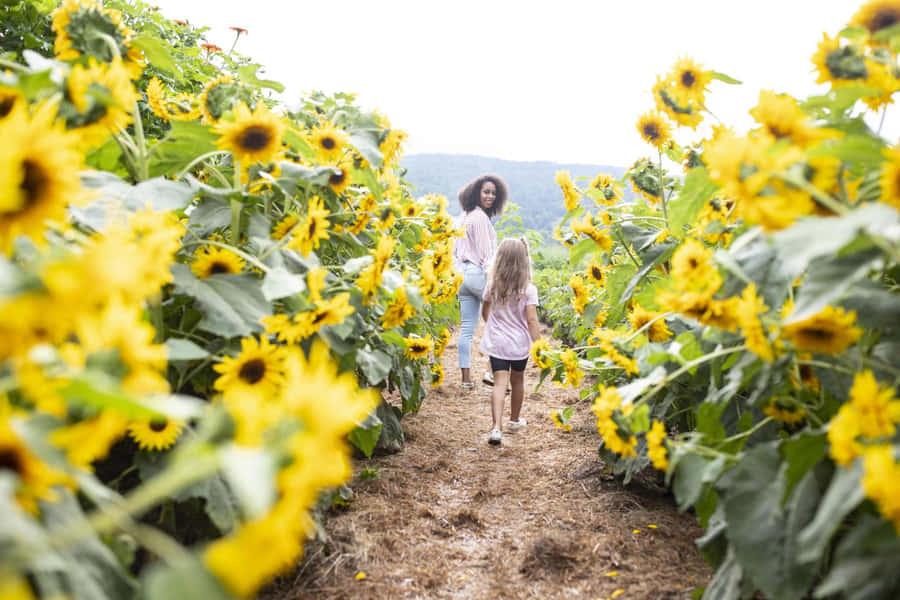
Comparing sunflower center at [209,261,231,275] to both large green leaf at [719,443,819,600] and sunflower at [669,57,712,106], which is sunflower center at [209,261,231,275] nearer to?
large green leaf at [719,443,819,600]

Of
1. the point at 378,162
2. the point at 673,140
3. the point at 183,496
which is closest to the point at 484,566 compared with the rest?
the point at 183,496

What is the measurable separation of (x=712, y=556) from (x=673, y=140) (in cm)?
191

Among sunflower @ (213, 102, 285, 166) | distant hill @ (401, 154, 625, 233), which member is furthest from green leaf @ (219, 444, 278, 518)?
distant hill @ (401, 154, 625, 233)

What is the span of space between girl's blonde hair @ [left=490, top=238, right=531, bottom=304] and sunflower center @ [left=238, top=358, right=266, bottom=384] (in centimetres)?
343

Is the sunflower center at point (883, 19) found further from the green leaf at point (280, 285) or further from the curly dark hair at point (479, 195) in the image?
the curly dark hair at point (479, 195)

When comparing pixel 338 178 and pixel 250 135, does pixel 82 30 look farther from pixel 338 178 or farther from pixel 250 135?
pixel 338 178

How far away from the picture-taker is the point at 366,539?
2396 mm

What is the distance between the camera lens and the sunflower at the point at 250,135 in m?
1.61

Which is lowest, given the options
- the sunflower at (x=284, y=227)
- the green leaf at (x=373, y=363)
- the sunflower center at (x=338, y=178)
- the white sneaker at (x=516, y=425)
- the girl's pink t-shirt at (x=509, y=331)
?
the white sneaker at (x=516, y=425)

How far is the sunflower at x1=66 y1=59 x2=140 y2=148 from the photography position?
1142 mm

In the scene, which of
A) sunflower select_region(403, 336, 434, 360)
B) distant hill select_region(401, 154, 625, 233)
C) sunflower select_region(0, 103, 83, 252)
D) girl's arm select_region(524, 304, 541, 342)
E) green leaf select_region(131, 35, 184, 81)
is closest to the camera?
sunflower select_region(0, 103, 83, 252)

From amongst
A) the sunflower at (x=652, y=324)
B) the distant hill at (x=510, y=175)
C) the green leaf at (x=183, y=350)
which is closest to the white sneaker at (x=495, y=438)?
the sunflower at (x=652, y=324)

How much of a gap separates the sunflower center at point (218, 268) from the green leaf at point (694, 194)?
4.88ft

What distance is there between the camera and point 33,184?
0.76m
